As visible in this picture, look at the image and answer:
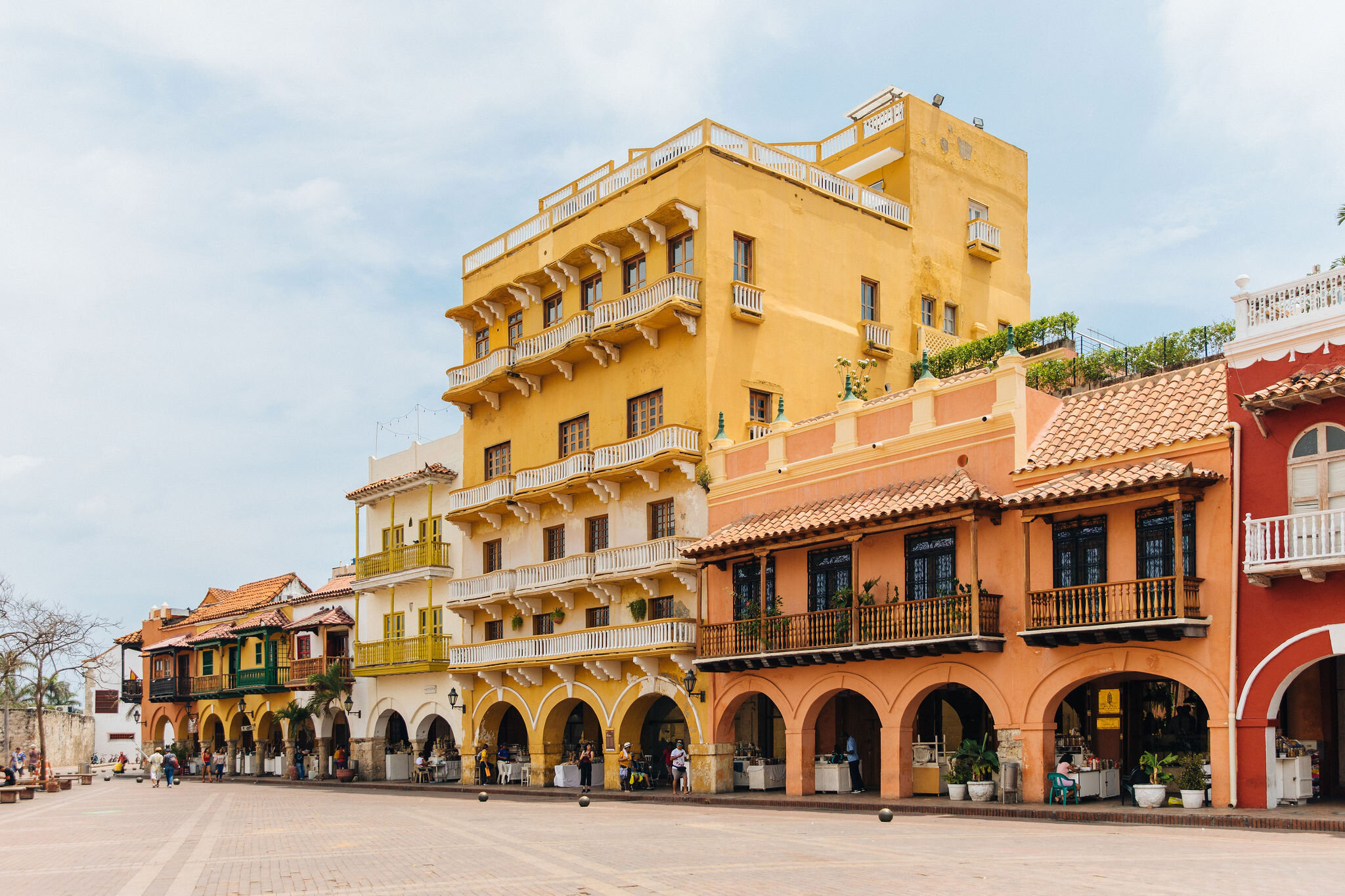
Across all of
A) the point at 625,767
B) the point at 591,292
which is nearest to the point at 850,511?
the point at 625,767

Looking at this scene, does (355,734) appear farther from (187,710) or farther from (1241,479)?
(1241,479)

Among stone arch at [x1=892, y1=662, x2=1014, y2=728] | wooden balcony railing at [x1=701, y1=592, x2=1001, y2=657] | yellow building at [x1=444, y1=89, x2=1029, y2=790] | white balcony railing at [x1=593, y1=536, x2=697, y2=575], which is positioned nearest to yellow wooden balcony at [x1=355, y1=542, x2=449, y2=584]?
yellow building at [x1=444, y1=89, x2=1029, y2=790]

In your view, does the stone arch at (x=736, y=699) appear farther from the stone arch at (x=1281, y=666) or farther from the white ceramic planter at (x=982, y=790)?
the stone arch at (x=1281, y=666)

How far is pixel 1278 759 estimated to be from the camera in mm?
20203

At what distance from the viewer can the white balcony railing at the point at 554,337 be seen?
35.8 metres

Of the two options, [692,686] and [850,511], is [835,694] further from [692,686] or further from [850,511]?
[850,511]

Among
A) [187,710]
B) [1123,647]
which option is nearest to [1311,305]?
[1123,647]

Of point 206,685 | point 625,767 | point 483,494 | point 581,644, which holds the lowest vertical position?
point 206,685

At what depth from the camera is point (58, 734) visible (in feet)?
240

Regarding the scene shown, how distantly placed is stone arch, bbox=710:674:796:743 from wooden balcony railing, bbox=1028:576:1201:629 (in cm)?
769

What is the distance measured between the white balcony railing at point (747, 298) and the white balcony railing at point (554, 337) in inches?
185

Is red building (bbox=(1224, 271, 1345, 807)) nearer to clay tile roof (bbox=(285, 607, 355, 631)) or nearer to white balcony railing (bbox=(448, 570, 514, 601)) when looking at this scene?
white balcony railing (bbox=(448, 570, 514, 601))

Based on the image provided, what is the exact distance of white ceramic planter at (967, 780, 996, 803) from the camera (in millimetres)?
23844

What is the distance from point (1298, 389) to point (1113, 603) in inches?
183
